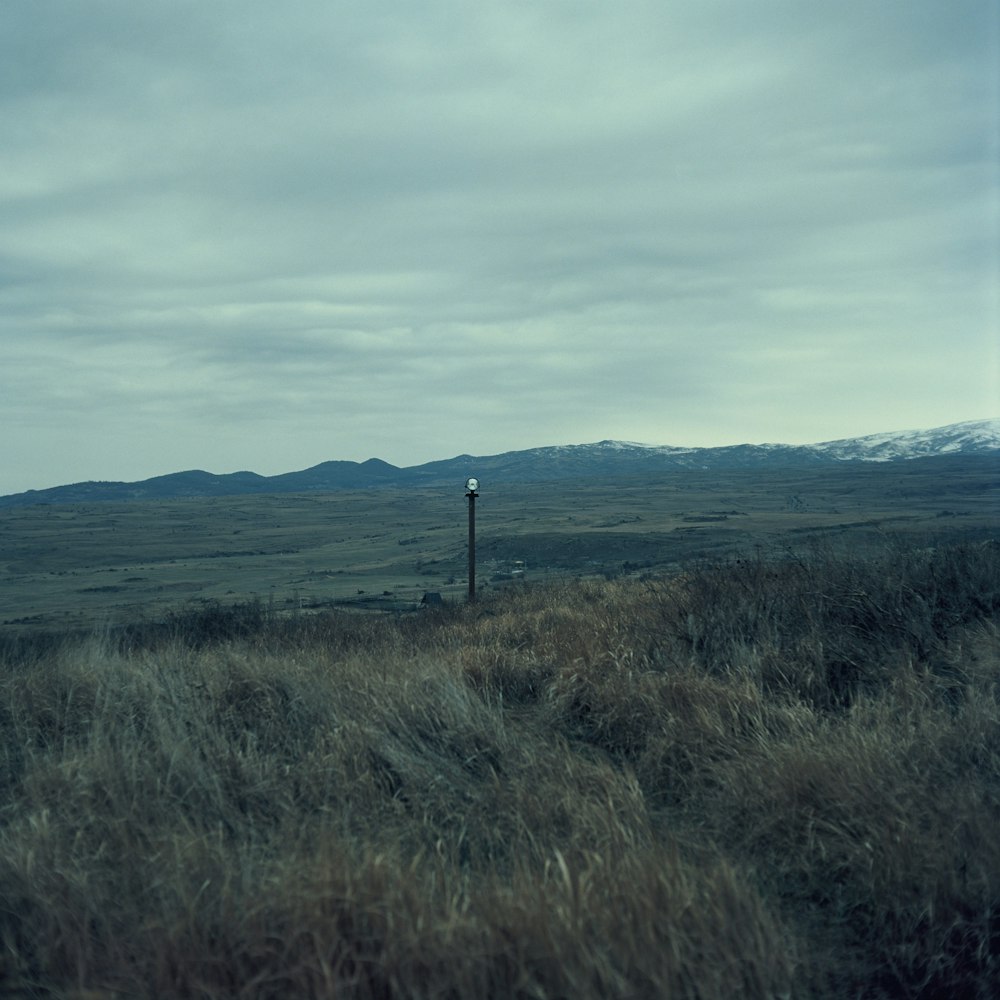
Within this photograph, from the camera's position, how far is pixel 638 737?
5.54 m

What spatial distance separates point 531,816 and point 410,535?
255 ft

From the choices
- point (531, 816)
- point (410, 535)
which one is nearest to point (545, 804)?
point (531, 816)

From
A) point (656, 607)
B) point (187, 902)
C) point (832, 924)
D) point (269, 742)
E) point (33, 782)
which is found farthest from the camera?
point (656, 607)

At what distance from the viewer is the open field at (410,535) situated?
40500 millimetres

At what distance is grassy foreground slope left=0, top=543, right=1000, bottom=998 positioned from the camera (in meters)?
2.96

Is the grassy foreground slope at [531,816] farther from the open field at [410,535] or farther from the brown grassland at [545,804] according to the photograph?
the open field at [410,535]

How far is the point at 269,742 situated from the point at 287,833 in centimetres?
170

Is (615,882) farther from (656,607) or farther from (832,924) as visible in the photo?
(656,607)

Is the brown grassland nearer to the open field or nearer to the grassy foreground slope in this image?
the grassy foreground slope

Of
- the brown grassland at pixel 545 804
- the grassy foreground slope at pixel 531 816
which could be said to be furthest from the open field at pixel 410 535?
the grassy foreground slope at pixel 531 816

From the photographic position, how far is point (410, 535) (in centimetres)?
8150

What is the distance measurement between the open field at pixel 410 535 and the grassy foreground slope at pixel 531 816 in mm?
4902

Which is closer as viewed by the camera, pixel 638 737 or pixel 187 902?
pixel 187 902

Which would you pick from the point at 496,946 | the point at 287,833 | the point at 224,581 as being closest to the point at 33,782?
the point at 287,833
